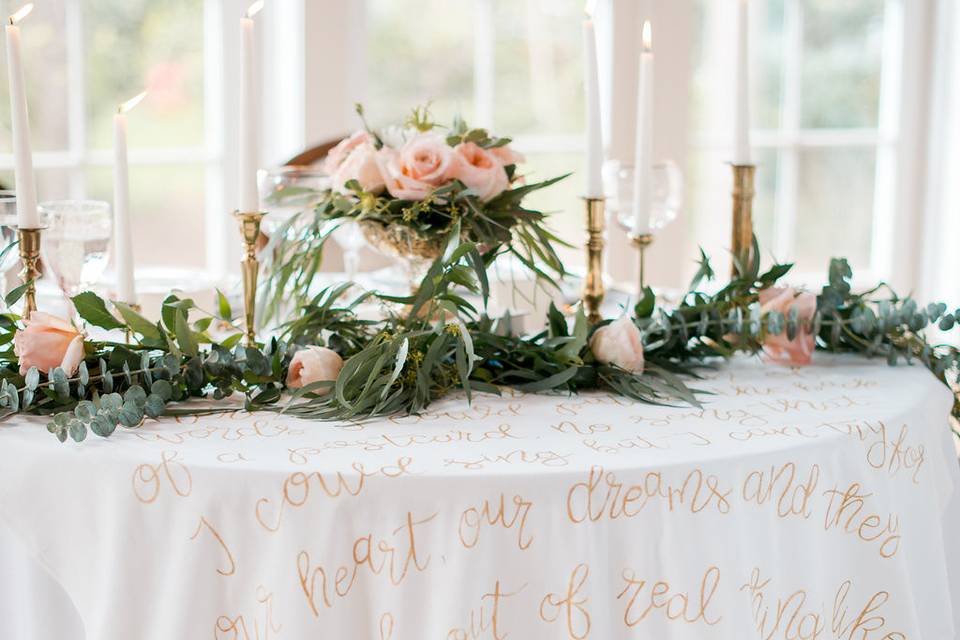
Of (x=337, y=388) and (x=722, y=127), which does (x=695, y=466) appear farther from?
(x=722, y=127)

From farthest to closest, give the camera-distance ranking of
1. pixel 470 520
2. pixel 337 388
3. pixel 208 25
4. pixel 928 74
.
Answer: pixel 928 74, pixel 208 25, pixel 337 388, pixel 470 520

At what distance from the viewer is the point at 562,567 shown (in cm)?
91

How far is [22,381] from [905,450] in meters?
0.90

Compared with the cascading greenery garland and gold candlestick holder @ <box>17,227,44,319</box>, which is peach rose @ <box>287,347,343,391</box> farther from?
gold candlestick holder @ <box>17,227,44,319</box>

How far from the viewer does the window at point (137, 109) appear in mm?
2889

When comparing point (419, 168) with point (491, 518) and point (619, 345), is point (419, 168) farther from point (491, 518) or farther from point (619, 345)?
point (491, 518)

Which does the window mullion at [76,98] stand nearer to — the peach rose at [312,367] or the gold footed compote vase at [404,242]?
the gold footed compote vase at [404,242]

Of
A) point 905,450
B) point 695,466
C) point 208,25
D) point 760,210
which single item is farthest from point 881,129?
point 695,466

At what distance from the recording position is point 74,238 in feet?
4.17

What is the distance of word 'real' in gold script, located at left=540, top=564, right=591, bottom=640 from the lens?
0.91 metres

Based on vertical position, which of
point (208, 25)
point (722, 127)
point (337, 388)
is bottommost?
point (337, 388)

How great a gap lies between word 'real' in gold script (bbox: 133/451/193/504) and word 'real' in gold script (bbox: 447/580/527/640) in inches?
10.4

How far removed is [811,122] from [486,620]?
124 inches

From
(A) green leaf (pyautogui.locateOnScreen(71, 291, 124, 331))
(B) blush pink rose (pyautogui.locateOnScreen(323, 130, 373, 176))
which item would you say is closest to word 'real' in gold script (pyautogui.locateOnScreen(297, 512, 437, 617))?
(A) green leaf (pyautogui.locateOnScreen(71, 291, 124, 331))
